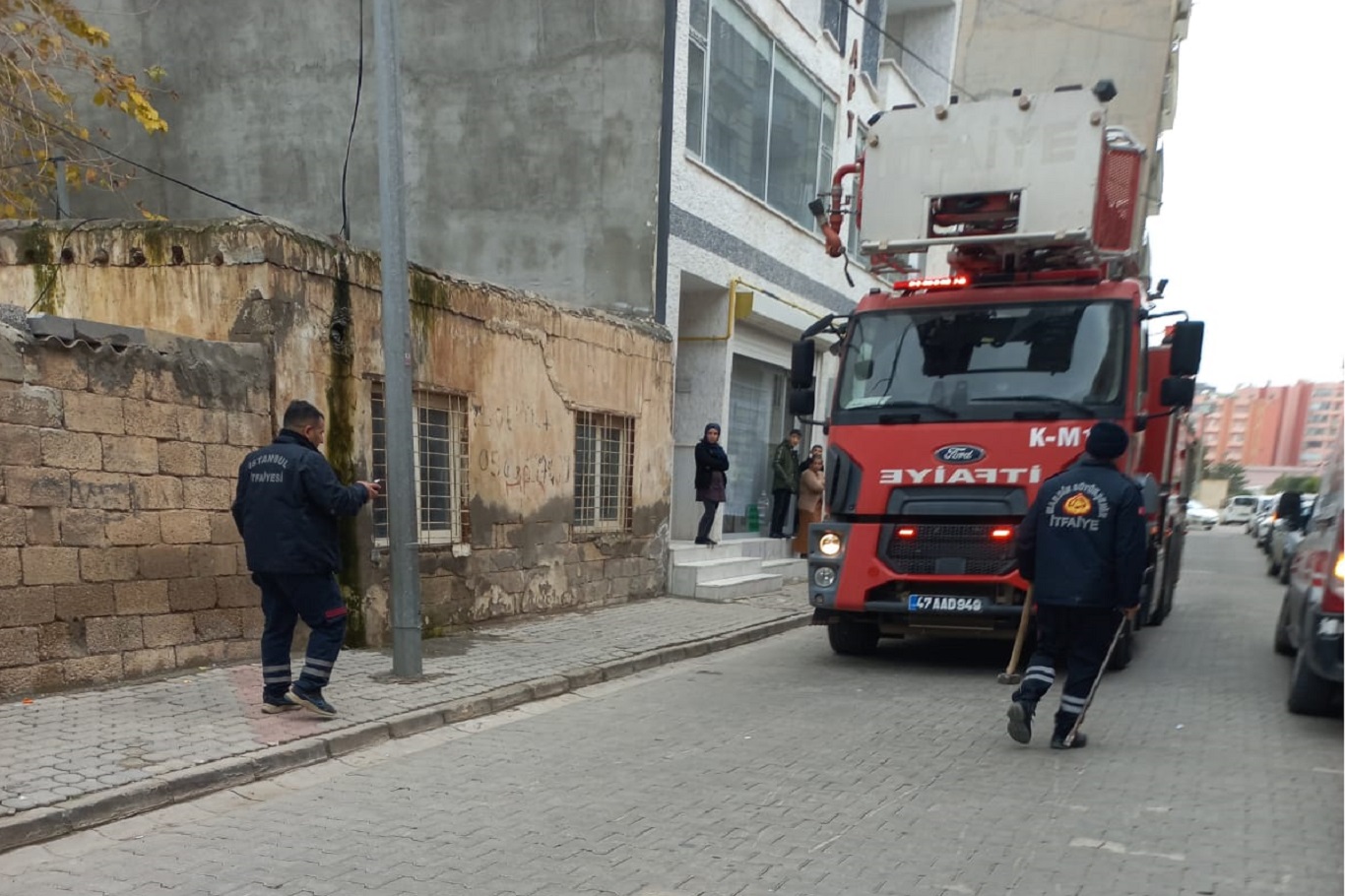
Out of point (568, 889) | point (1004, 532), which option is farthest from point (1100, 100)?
point (568, 889)

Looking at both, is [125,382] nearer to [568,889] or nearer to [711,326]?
[568,889]

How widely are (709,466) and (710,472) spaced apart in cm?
10

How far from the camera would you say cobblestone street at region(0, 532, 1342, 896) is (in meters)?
3.73

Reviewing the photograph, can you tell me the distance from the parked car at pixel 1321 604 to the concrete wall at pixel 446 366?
643 cm

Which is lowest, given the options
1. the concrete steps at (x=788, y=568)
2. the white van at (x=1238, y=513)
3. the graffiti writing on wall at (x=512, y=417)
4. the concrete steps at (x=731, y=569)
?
the white van at (x=1238, y=513)

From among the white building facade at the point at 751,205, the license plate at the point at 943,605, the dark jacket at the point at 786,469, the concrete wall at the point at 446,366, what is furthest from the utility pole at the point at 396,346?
the dark jacket at the point at 786,469

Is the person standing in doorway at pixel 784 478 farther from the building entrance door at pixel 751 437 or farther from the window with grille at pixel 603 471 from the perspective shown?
the window with grille at pixel 603 471

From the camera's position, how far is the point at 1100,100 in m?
7.20

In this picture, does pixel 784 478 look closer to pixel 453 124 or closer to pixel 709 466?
pixel 709 466

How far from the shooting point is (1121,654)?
787 cm

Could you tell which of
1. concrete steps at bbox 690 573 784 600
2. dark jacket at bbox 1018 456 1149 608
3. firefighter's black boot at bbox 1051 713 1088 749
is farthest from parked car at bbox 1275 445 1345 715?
concrete steps at bbox 690 573 784 600

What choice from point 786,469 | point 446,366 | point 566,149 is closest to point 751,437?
point 786,469

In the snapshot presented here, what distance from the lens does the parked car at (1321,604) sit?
18.2 ft

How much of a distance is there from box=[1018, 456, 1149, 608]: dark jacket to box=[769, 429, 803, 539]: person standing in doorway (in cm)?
846
